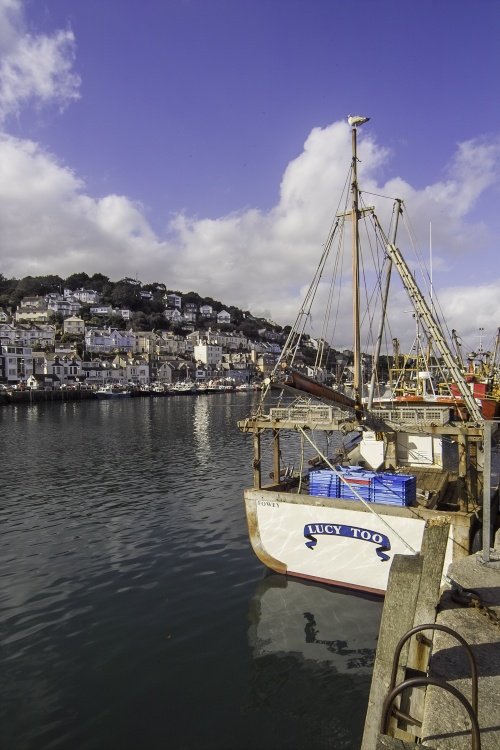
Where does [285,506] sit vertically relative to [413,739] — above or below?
above

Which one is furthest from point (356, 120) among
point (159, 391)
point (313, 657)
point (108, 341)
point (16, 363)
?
point (108, 341)

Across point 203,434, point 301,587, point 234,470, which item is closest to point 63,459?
point 234,470

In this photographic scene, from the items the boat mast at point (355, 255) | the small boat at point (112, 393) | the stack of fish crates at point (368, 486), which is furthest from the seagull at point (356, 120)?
the small boat at point (112, 393)

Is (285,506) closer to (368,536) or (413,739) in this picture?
(368,536)

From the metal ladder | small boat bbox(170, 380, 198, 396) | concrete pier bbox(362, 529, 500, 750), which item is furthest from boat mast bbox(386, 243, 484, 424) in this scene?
small boat bbox(170, 380, 198, 396)

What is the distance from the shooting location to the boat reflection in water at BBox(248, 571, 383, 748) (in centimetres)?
822

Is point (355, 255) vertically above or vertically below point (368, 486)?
above

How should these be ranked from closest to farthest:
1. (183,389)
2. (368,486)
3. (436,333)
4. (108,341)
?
(368,486), (436,333), (183,389), (108,341)

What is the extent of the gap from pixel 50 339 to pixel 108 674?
16912 cm

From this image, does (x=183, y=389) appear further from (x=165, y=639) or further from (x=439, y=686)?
(x=439, y=686)

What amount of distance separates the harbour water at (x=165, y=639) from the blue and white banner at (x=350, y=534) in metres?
1.57

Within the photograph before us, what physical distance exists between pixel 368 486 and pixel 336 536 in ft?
5.20

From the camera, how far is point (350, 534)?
12.0m

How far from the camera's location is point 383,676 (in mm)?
4949
